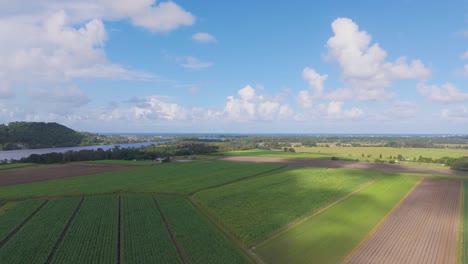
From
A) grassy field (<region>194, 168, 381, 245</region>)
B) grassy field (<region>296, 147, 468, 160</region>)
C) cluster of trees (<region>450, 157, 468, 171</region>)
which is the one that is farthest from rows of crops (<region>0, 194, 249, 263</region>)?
grassy field (<region>296, 147, 468, 160</region>)

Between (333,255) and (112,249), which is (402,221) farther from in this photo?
(112,249)

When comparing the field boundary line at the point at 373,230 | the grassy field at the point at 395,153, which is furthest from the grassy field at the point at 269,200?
the grassy field at the point at 395,153

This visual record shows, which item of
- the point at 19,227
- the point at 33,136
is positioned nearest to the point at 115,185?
the point at 19,227

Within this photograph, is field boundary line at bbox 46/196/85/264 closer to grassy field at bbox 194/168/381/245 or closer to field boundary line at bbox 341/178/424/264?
grassy field at bbox 194/168/381/245

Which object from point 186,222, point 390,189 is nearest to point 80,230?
point 186,222

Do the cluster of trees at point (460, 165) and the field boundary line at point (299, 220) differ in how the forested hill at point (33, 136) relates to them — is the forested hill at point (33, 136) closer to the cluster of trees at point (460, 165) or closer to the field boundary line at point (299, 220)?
the field boundary line at point (299, 220)

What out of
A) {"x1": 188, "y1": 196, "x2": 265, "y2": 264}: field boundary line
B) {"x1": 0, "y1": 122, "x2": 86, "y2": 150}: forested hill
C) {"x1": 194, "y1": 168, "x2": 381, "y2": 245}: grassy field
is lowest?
{"x1": 188, "y1": 196, "x2": 265, "y2": 264}: field boundary line
